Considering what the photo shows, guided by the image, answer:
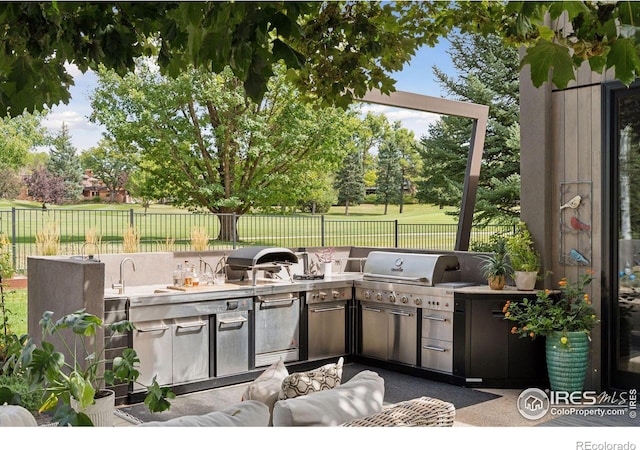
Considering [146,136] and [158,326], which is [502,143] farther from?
[158,326]

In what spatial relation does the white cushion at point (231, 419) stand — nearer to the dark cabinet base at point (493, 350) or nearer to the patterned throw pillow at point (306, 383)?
the patterned throw pillow at point (306, 383)

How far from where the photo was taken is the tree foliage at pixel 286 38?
187 cm

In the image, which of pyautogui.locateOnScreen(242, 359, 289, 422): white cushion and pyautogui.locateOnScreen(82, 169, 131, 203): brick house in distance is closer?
pyautogui.locateOnScreen(242, 359, 289, 422): white cushion

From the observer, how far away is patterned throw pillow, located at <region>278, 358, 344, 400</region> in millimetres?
2490

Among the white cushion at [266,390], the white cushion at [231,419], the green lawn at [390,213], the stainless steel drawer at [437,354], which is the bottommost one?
the stainless steel drawer at [437,354]

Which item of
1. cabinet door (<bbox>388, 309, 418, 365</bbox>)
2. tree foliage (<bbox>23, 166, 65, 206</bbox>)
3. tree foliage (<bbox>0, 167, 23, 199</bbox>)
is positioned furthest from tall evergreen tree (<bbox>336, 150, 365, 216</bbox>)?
cabinet door (<bbox>388, 309, 418, 365</bbox>)

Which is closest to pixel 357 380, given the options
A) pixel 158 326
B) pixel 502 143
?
pixel 158 326

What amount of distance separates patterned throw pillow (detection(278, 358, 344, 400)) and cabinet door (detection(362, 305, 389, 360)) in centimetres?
379

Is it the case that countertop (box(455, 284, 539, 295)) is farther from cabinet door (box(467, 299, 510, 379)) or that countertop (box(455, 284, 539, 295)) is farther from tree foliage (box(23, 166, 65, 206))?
tree foliage (box(23, 166, 65, 206))

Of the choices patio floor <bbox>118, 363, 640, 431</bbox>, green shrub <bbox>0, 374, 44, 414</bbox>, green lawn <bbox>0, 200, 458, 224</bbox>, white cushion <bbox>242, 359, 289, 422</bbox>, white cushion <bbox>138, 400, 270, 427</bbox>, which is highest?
green lawn <bbox>0, 200, 458, 224</bbox>

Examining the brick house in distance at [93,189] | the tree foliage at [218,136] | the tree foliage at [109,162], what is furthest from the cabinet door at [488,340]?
the tree foliage at [109,162]

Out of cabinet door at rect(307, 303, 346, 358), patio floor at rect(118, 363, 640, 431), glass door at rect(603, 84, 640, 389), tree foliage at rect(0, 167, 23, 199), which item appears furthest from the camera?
tree foliage at rect(0, 167, 23, 199)

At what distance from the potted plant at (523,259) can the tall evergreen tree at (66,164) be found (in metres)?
11.6

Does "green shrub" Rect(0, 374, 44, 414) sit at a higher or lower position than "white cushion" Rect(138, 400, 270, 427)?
lower
